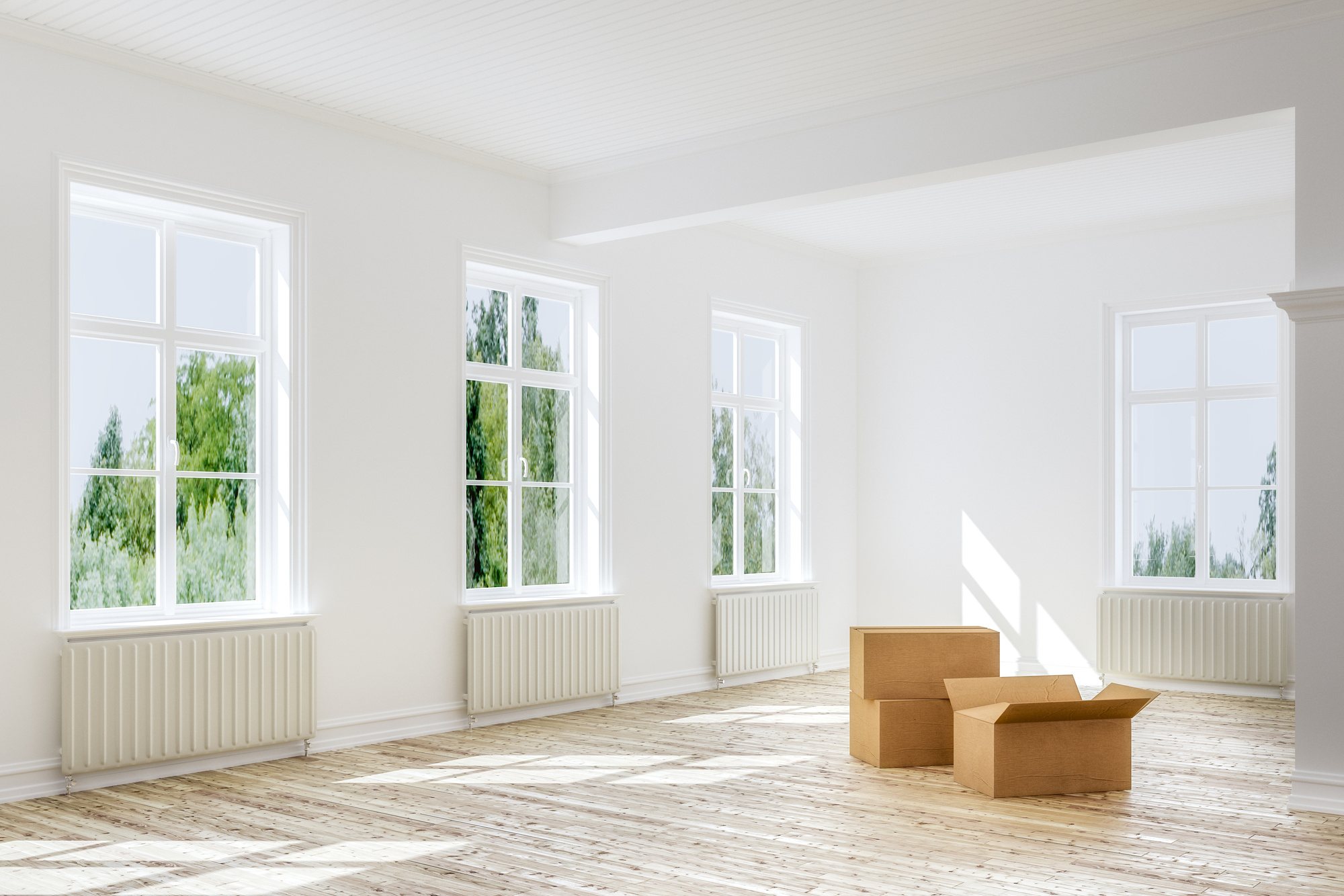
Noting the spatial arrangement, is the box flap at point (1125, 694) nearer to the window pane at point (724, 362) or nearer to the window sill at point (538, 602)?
the window sill at point (538, 602)

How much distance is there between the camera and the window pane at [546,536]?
7.46 meters

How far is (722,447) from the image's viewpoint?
348 inches

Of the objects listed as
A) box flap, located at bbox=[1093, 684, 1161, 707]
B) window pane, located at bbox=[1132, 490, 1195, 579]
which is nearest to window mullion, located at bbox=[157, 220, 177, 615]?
box flap, located at bbox=[1093, 684, 1161, 707]

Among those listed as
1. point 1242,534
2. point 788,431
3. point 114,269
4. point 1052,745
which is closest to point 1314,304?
point 1052,745

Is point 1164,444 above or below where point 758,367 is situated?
below

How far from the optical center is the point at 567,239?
24.3 ft

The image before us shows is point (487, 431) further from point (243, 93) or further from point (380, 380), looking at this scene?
point (243, 93)

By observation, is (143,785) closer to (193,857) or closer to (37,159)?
(193,857)

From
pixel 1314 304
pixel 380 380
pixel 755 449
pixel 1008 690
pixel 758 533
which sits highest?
pixel 1314 304

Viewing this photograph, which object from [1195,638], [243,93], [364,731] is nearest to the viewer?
[243,93]

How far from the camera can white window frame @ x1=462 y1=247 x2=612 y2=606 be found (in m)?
7.34

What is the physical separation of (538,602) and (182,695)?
2.25m

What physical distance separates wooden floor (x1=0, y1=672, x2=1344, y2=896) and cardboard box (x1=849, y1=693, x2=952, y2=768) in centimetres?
8

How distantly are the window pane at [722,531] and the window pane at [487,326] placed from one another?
82.5 inches
